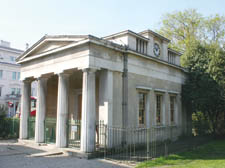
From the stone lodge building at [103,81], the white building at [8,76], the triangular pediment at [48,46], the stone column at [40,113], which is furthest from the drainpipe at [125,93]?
the white building at [8,76]

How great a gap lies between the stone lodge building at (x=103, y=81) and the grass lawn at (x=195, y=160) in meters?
2.66

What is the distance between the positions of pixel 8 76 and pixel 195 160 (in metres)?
41.3

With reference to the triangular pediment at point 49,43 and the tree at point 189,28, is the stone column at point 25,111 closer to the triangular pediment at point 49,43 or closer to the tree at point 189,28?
the triangular pediment at point 49,43

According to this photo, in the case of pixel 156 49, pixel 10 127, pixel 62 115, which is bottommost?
pixel 10 127

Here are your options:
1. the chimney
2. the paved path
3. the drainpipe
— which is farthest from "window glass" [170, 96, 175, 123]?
the chimney

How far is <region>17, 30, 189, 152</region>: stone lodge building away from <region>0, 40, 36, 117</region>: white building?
3099cm

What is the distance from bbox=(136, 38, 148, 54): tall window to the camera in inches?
499

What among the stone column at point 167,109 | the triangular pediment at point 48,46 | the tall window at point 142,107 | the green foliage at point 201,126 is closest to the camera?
the triangular pediment at point 48,46

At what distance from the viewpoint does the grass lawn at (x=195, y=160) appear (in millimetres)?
8188

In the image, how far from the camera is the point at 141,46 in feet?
42.3

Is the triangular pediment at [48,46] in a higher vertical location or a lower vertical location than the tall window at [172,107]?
higher

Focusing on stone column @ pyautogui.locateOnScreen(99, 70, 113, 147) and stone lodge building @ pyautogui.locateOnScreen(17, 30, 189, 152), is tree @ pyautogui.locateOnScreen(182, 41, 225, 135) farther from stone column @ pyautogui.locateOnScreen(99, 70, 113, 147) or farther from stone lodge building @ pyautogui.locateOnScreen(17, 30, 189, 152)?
stone column @ pyautogui.locateOnScreen(99, 70, 113, 147)

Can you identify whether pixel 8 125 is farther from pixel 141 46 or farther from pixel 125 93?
pixel 141 46

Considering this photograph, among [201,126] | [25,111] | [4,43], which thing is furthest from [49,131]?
[4,43]
